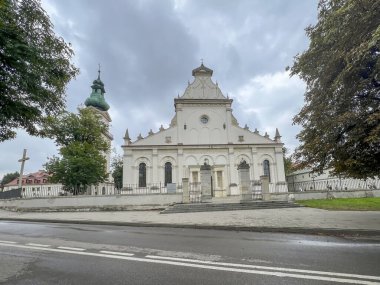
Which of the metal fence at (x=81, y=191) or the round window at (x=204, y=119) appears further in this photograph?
the round window at (x=204, y=119)

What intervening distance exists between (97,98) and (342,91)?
151ft

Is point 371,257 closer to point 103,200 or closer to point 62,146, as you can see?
point 103,200

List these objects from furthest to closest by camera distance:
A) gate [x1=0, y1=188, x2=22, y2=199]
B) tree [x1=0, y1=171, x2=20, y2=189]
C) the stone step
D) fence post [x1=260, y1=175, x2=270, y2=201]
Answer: tree [x1=0, y1=171, x2=20, y2=189] < gate [x1=0, y1=188, x2=22, y2=199] < fence post [x1=260, y1=175, x2=270, y2=201] < the stone step

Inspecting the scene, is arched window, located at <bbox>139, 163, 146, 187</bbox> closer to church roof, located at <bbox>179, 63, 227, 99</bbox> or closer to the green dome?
church roof, located at <bbox>179, 63, 227, 99</bbox>

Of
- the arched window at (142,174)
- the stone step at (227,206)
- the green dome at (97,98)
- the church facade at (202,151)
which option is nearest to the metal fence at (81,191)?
the arched window at (142,174)

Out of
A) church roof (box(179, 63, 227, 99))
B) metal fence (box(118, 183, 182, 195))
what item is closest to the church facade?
metal fence (box(118, 183, 182, 195))

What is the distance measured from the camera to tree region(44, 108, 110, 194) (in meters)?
26.3

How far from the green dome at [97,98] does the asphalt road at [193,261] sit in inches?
1700

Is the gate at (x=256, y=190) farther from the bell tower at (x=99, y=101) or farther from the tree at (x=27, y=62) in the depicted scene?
the bell tower at (x=99, y=101)

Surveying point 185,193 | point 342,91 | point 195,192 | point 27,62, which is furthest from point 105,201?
point 342,91

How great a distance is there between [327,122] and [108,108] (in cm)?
4734

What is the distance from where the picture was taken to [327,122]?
8961mm

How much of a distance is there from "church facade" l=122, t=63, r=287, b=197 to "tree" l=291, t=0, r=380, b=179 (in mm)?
20511

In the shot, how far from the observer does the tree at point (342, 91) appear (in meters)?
7.82
